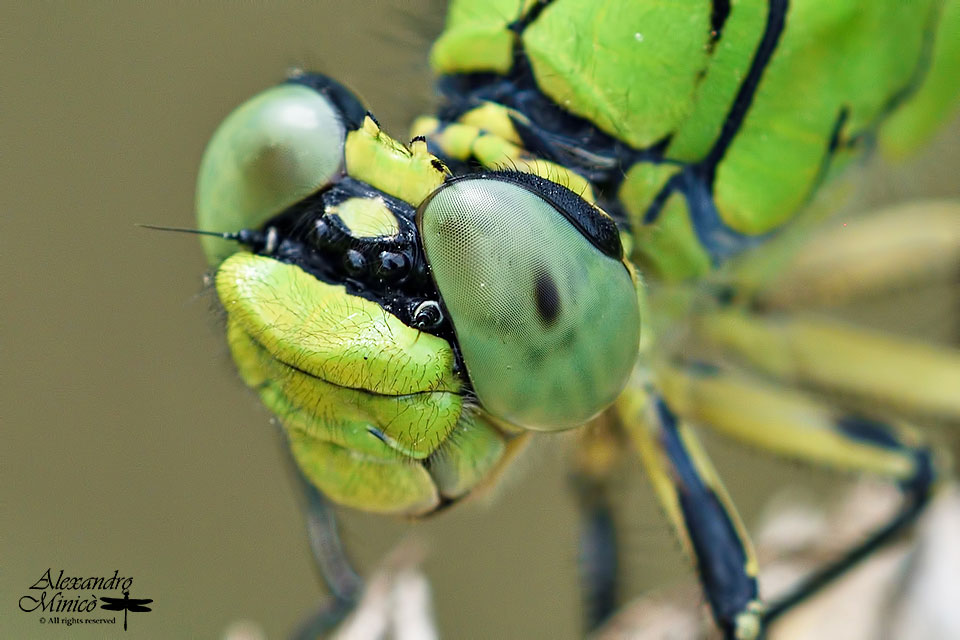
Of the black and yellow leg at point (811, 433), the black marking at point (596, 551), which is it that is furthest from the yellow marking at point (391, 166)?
the black marking at point (596, 551)

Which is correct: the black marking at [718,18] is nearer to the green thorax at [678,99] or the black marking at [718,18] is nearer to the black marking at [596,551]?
the green thorax at [678,99]

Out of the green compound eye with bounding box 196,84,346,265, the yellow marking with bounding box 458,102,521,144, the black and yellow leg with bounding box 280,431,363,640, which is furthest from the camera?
the black and yellow leg with bounding box 280,431,363,640

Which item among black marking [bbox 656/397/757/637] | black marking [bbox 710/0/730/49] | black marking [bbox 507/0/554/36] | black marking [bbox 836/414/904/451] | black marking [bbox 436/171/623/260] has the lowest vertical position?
black marking [bbox 656/397/757/637]

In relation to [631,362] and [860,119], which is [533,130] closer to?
[631,362]

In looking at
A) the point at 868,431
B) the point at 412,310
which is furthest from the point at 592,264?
the point at 868,431

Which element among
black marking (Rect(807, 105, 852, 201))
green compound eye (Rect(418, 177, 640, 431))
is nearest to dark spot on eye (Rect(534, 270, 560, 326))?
green compound eye (Rect(418, 177, 640, 431))

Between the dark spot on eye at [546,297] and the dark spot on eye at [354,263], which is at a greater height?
the dark spot on eye at [546,297]

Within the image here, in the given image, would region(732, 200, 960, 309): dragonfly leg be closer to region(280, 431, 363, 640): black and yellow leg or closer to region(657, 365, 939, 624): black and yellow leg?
region(657, 365, 939, 624): black and yellow leg
